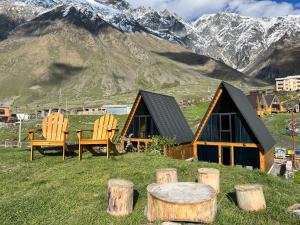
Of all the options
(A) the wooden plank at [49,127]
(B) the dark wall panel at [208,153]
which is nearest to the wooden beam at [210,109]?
(B) the dark wall panel at [208,153]

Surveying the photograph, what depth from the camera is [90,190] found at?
10.2 m

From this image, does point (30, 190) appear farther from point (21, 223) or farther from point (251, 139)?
point (251, 139)

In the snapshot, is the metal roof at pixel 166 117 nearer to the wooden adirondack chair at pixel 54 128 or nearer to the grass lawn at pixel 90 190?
the grass lawn at pixel 90 190

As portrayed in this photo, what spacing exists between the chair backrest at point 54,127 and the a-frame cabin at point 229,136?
946 centimetres

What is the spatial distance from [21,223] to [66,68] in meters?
194

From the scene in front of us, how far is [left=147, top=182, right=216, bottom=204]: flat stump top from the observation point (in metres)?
7.47

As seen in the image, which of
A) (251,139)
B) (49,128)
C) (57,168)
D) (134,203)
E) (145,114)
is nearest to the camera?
(134,203)

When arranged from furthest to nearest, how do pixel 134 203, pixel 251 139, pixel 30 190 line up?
1. pixel 251 139
2. pixel 30 190
3. pixel 134 203

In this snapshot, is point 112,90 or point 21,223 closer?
point 21,223

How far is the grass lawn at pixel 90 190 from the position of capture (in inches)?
323

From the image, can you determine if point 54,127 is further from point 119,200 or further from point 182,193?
point 182,193

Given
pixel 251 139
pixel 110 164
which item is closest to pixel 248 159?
pixel 251 139

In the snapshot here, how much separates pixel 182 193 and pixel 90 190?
3.37 meters

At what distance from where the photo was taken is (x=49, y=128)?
51.8 feet
